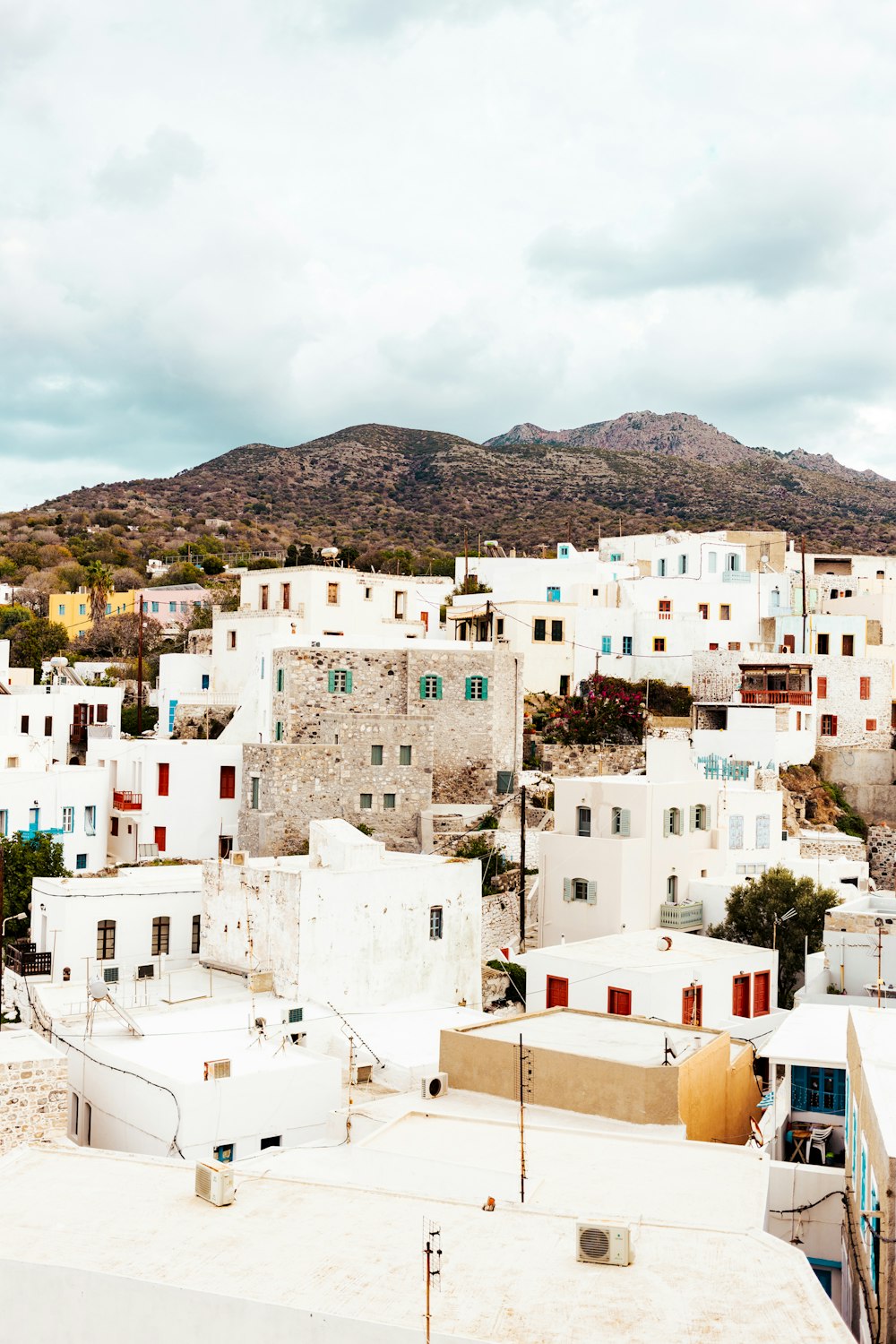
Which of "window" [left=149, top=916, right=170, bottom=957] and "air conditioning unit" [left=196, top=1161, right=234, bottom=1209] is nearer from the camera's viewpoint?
"air conditioning unit" [left=196, top=1161, right=234, bottom=1209]

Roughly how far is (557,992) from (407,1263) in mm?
16313

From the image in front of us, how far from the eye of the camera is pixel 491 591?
60.0m

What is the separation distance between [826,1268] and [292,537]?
85475mm

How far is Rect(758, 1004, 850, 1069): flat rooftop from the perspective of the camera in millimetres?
16891

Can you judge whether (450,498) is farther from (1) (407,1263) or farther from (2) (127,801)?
(1) (407,1263)

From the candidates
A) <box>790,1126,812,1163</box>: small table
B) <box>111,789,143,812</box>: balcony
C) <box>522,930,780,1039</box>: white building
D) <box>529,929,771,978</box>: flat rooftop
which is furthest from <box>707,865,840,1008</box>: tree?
<box>111,789,143,812</box>: balcony

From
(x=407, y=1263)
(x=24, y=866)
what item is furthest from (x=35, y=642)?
(x=407, y=1263)

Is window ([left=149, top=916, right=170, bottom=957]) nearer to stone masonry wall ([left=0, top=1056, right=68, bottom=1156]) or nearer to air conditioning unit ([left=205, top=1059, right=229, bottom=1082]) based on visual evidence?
air conditioning unit ([left=205, top=1059, right=229, bottom=1082])

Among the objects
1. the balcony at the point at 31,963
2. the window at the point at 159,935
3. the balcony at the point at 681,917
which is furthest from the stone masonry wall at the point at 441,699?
the balcony at the point at 31,963

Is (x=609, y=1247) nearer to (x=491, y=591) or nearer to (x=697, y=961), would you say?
(x=697, y=961)

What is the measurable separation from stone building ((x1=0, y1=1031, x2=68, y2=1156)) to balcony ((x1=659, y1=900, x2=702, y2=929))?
63.8ft

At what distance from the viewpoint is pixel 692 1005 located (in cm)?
2555

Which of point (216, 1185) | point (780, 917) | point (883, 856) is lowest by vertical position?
point (780, 917)

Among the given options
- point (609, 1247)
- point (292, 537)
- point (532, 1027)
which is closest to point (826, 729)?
point (532, 1027)
